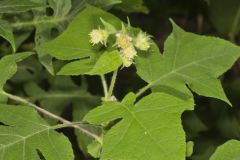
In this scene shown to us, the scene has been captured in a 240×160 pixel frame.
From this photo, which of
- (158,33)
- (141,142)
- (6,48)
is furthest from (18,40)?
(158,33)

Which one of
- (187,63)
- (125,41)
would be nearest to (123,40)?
(125,41)

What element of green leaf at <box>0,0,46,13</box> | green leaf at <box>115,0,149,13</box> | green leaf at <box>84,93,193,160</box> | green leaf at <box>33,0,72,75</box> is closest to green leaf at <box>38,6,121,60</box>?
green leaf at <box>0,0,46,13</box>

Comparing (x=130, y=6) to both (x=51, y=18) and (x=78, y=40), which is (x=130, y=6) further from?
(x=78, y=40)

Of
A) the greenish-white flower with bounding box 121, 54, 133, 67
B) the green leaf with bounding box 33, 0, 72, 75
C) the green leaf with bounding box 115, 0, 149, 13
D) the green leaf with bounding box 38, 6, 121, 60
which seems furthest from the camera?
the green leaf with bounding box 115, 0, 149, 13

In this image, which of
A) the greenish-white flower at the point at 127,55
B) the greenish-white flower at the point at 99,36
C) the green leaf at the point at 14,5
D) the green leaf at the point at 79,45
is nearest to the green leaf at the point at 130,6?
the green leaf at the point at 79,45

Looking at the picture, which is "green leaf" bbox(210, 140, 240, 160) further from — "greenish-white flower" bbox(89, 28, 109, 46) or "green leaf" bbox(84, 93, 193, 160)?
"greenish-white flower" bbox(89, 28, 109, 46)

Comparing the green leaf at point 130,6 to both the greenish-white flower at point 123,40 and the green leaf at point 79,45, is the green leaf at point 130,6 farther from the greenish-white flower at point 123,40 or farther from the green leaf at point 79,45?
the greenish-white flower at point 123,40
